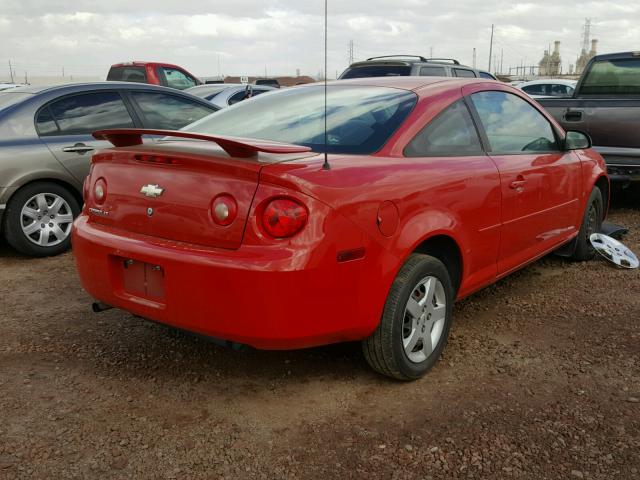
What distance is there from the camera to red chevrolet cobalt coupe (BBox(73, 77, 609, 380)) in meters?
2.51

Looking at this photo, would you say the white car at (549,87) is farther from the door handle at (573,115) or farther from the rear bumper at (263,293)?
the rear bumper at (263,293)

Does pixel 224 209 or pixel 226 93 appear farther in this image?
pixel 226 93

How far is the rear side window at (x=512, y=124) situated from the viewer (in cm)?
374

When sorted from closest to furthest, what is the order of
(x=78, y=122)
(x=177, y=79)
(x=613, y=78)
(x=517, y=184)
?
(x=517, y=184)
(x=78, y=122)
(x=613, y=78)
(x=177, y=79)

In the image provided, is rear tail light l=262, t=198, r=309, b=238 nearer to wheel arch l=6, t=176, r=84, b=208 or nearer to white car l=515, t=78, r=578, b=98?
wheel arch l=6, t=176, r=84, b=208

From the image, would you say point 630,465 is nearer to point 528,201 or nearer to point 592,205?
point 528,201

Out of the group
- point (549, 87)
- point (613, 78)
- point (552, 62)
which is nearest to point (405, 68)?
point (613, 78)

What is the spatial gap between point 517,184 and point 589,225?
74.8 inches

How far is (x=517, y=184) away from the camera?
3709mm

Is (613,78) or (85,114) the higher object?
(613,78)

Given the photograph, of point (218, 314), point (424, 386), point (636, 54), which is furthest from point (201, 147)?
point (636, 54)

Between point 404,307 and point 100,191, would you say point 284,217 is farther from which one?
point 100,191

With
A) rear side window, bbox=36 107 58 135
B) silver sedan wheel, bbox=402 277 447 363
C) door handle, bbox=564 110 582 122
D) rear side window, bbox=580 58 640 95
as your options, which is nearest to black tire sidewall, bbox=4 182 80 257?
rear side window, bbox=36 107 58 135

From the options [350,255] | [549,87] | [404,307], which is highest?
[549,87]
